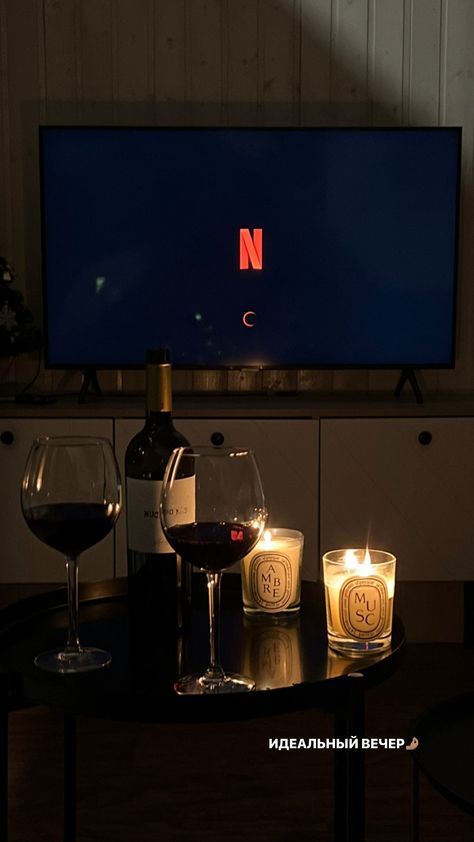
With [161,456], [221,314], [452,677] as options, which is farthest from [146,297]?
[161,456]

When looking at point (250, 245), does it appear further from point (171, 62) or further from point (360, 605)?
point (360, 605)

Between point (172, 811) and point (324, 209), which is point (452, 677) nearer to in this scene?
point (172, 811)

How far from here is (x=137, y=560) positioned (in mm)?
1249

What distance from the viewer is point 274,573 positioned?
1.31 meters

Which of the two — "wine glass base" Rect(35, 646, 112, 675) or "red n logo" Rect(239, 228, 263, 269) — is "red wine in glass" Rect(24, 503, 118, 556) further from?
"red n logo" Rect(239, 228, 263, 269)

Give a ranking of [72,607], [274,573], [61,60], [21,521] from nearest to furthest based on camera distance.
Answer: [72,607] → [274,573] → [21,521] → [61,60]

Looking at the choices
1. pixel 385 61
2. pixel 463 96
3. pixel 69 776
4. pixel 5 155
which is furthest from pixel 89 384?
pixel 69 776

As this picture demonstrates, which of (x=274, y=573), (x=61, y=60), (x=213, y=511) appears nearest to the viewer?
(x=213, y=511)

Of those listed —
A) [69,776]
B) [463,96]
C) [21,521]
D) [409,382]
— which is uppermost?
[463,96]

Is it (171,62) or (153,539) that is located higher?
(171,62)

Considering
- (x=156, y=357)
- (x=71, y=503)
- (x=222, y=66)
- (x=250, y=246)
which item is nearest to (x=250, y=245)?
(x=250, y=246)

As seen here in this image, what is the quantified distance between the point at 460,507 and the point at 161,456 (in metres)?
1.90

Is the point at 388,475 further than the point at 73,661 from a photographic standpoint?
Yes

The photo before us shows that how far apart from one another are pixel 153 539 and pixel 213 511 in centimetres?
17
